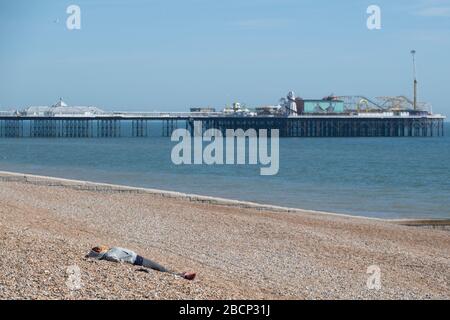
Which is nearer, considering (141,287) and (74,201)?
(141,287)

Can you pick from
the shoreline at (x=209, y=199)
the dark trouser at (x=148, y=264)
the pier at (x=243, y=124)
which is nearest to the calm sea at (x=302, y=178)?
the shoreline at (x=209, y=199)

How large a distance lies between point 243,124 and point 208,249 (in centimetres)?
7887

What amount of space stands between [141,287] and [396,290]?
3479mm

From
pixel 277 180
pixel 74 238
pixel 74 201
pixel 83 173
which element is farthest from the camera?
pixel 83 173

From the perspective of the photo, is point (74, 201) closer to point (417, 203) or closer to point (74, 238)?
point (74, 238)

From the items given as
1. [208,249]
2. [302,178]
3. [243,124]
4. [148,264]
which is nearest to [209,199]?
[208,249]

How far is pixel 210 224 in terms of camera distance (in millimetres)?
15133

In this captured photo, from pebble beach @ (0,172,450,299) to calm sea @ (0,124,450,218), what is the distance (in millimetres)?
5603

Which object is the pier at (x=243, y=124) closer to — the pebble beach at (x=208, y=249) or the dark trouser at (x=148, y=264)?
the pebble beach at (x=208, y=249)

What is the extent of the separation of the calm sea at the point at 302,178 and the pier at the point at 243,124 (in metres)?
30.0

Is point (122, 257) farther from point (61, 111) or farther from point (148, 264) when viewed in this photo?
point (61, 111)

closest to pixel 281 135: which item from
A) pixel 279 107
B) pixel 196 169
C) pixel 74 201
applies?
pixel 279 107

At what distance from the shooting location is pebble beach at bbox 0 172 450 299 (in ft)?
25.9

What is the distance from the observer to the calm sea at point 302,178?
25.2m
